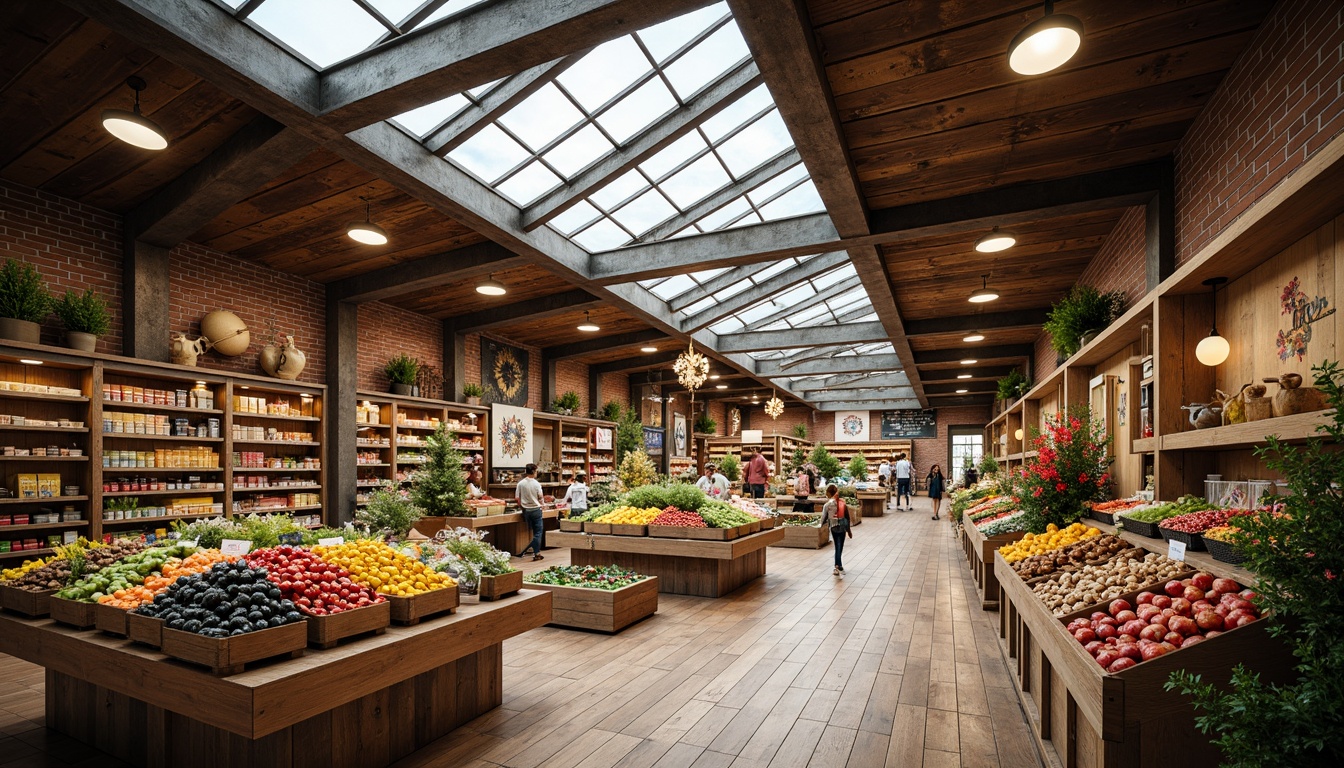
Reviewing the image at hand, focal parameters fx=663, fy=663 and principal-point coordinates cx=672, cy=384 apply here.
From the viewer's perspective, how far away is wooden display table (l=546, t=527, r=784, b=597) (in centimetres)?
674

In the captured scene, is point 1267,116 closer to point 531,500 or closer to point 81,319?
point 531,500

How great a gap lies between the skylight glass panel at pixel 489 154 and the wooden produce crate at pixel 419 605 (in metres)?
4.04

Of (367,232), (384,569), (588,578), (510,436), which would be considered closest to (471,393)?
(510,436)

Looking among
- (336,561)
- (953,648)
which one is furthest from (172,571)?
(953,648)

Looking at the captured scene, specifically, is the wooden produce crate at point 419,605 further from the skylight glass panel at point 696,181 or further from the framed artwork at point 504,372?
the framed artwork at point 504,372

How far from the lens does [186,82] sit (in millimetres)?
4617

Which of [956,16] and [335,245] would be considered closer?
[956,16]

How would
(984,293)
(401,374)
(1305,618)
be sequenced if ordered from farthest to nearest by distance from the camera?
1. (401,374)
2. (984,293)
3. (1305,618)

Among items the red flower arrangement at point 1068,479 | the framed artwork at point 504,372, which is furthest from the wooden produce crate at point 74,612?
the framed artwork at point 504,372

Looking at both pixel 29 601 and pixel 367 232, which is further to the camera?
pixel 367 232

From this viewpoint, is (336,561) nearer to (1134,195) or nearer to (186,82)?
(186,82)

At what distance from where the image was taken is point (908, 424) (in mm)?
25109

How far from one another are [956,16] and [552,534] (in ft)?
19.2

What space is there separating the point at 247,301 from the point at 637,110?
5.61 m
